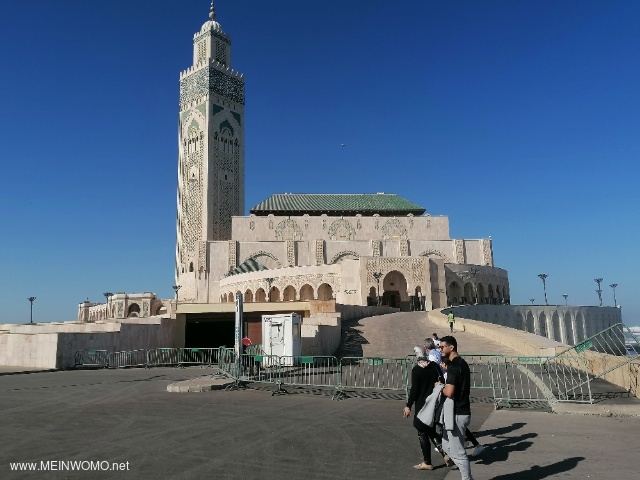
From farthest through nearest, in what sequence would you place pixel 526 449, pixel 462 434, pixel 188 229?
pixel 188 229
pixel 526 449
pixel 462 434

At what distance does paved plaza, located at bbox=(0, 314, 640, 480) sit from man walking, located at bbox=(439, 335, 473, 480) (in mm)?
598

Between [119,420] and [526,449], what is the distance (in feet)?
21.5

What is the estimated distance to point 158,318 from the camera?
88.9ft

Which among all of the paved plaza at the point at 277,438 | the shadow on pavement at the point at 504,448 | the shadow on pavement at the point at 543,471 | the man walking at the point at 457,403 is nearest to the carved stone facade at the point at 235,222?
the paved plaza at the point at 277,438

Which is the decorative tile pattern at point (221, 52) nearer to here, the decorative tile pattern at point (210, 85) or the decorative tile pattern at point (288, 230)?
the decorative tile pattern at point (210, 85)

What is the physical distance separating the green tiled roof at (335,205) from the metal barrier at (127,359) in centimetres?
4418

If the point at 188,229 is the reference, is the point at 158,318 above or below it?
below

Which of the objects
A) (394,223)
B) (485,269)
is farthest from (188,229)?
(485,269)

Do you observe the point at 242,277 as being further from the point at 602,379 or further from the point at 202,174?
the point at 602,379

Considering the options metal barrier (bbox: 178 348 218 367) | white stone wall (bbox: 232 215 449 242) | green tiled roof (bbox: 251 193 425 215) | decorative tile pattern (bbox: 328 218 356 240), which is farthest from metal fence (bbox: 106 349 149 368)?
green tiled roof (bbox: 251 193 425 215)

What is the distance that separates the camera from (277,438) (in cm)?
692

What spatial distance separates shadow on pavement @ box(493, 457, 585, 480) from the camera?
5094 mm

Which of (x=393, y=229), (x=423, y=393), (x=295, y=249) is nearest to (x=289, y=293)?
(x=295, y=249)

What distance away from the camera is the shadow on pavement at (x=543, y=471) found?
5.09 m
